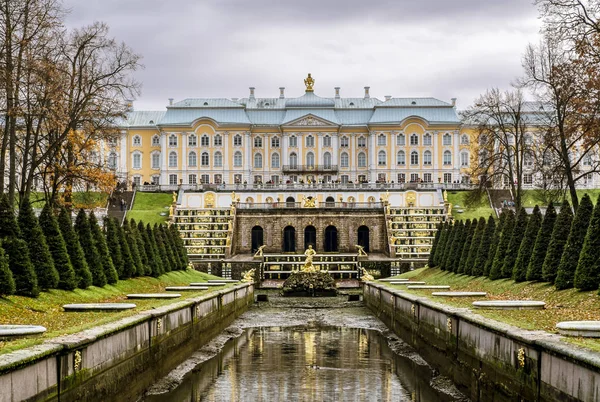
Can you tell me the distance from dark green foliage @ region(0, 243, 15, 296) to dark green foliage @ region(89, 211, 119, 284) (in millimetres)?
9428

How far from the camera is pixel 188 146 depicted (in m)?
106

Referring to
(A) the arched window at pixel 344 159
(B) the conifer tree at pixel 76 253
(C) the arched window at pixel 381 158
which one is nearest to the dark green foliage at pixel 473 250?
(B) the conifer tree at pixel 76 253

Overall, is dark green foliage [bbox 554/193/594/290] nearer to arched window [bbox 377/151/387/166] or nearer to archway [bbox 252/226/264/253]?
archway [bbox 252/226/264/253]

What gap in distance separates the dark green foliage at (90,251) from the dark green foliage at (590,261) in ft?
48.0

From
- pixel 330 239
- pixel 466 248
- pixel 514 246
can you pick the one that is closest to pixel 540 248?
pixel 514 246

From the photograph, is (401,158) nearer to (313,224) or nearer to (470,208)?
(470,208)

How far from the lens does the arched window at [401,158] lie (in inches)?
4171

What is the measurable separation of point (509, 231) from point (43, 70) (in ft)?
58.0

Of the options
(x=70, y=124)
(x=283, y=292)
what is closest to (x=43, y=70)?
(x=70, y=124)

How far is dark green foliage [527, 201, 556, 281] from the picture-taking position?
25312 millimetres

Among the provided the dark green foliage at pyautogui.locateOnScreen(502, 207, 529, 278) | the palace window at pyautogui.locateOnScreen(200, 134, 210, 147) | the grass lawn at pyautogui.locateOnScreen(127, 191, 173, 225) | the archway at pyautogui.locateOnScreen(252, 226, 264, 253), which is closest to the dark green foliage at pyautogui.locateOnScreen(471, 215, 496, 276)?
the dark green foliage at pyautogui.locateOnScreen(502, 207, 529, 278)

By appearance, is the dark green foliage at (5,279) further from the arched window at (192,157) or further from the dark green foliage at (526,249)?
the arched window at (192,157)

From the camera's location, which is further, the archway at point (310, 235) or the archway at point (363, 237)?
the archway at point (363, 237)

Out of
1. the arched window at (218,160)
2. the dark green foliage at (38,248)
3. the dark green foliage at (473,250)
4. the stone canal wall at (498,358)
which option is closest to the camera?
the stone canal wall at (498,358)
